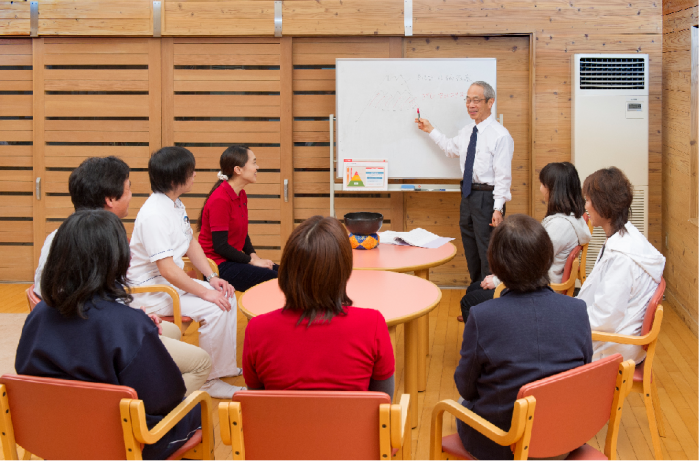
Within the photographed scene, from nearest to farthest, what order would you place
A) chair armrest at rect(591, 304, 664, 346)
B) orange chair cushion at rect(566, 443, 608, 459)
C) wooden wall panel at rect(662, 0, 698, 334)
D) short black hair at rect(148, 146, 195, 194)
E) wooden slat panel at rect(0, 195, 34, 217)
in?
orange chair cushion at rect(566, 443, 608, 459), chair armrest at rect(591, 304, 664, 346), short black hair at rect(148, 146, 195, 194), wooden wall panel at rect(662, 0, 698, 334), wooden slat panel at rect(0, 195, 34, 217)

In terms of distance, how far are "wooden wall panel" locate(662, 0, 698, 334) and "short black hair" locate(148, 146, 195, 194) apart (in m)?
3.45

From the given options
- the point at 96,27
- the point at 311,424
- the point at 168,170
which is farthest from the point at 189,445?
the point at 96,27

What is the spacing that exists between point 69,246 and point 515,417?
1.30 metres

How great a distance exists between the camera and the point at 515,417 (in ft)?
5.43

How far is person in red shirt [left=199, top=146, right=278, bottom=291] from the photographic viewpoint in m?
3.75

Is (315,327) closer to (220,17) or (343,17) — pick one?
(343,17)

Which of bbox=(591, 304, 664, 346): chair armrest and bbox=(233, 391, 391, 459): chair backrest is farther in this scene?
bbox=(591, 304, 664, 346): chair armrest

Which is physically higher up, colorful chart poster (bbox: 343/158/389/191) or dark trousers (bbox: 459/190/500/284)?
colorful chart poster (bbox: 343/158/389/191)

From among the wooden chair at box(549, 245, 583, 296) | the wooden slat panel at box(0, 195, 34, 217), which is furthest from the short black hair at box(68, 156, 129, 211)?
the wooden slat panel at box(0, 195, 34, 217)

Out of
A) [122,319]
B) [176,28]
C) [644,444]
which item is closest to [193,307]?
[122,319]

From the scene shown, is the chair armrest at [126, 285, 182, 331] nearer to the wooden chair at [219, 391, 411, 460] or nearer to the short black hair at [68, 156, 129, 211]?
the short black hair at [68, 156, 129, 211]

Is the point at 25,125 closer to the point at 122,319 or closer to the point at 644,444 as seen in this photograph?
the point at 122,319

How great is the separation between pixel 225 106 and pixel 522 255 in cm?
437

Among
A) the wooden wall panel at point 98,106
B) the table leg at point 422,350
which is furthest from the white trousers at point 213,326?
the wooden wall panel at point 98,106
